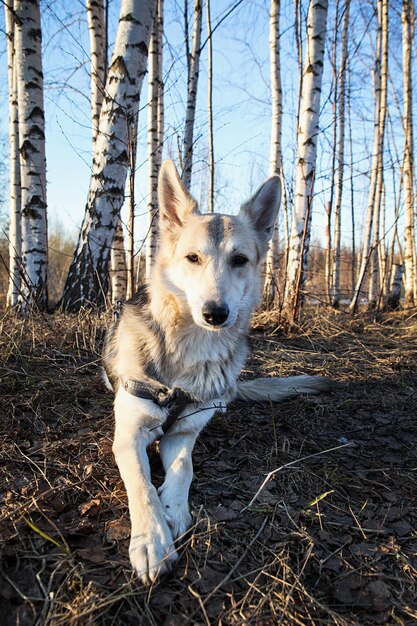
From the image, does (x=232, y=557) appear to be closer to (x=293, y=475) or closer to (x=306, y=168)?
(x=293, y=475)

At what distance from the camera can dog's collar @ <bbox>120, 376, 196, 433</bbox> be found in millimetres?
2227

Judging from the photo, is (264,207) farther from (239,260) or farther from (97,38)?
(97,38)

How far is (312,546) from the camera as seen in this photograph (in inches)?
61.9

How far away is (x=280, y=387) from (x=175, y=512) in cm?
178

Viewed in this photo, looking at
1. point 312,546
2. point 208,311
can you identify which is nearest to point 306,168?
point 208,311

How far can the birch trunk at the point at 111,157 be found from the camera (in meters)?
4.45

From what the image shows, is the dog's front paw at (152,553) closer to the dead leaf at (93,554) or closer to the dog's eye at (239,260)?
the dead leaf at (93,554)

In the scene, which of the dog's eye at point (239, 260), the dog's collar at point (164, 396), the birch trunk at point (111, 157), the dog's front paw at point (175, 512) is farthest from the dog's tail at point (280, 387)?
the birch trunk at point (111, 157)

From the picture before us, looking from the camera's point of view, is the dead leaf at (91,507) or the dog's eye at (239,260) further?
the dog's eye at (239,260)

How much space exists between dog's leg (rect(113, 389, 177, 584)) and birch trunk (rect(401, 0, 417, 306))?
942 centimetres

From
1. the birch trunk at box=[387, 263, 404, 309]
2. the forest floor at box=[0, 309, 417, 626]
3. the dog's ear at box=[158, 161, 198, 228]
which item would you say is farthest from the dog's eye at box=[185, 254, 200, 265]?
the birch trunk at box=[387, 263, 404, 309]

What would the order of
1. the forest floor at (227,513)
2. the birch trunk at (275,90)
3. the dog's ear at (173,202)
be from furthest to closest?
the birch trunk at (275,90) < the dog's ear at (173,202) < the forest floor at (227,513)

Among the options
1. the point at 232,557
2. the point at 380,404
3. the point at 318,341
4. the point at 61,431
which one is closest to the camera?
the point at 232,557

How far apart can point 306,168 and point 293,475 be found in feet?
15.5
